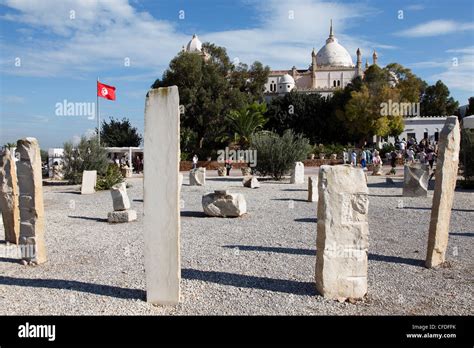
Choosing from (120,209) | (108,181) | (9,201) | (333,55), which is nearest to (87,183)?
(108,181)

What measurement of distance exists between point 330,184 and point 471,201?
9.43 metres

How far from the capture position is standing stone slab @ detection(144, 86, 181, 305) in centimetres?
473

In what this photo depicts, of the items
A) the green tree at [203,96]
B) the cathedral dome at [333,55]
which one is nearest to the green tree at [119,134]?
the green tree at [203,96]

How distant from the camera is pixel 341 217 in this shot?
503 cm

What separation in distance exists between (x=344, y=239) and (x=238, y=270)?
170 centimetres

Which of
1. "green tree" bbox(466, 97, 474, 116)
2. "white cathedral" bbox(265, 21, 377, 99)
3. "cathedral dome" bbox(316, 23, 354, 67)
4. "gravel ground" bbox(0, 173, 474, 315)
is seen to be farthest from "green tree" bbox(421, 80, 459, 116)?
"gravel ground" bbox(0, 173, 474, 315)

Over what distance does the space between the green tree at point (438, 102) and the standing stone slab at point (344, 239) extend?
5977 cm

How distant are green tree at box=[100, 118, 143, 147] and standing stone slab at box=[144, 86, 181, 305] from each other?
40.5 meters

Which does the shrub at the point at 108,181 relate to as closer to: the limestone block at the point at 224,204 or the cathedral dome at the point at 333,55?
the limestone block at the point at 224,204

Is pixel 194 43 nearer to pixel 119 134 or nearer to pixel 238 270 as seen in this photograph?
pixel 119 134

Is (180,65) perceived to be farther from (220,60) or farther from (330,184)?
(330,184)

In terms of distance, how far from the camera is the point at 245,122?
1344 inches

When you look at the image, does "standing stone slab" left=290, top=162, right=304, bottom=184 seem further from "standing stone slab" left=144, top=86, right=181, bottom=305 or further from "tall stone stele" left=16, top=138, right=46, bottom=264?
"standing stone slab" left=144, top=86, right=181, bottom=305

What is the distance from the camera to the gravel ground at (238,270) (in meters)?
4.77
